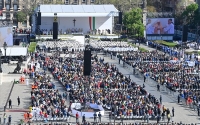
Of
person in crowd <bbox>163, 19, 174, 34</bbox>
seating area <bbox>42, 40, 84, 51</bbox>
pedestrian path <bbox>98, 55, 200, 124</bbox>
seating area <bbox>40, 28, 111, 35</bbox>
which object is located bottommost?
pedestrian path <bbox>98, 55, 200, 124</bbox>

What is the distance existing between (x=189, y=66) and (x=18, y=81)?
20.2 meters

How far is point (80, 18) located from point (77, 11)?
168 centimetres

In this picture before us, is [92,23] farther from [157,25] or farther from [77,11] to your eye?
[157,25]

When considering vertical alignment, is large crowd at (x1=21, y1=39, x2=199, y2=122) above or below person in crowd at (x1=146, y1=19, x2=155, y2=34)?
below

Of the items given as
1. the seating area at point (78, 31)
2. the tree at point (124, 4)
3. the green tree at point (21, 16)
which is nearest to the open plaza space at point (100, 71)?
the seating area at point (78, 31)

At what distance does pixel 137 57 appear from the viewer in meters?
81.6

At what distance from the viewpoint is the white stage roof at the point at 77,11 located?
118m

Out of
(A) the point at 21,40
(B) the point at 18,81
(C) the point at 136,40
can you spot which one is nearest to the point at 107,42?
(C) the point at 136,40

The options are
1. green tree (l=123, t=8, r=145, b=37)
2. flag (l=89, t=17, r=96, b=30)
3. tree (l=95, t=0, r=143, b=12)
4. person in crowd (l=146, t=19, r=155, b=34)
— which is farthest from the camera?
tree (l=95, t=0, r=143, b=12)

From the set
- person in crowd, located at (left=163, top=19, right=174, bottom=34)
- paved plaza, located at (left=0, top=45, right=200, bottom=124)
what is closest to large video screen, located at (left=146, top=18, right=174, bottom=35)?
person in crowd, located at (left=163, top=19, right=174, bottom=34)

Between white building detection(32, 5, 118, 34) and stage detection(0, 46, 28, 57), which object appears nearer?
stage detection(0, 46, 28, 57)

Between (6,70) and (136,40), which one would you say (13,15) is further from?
(6,70)

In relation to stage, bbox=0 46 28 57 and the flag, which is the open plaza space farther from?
the flag

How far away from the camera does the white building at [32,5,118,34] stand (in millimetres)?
119000
